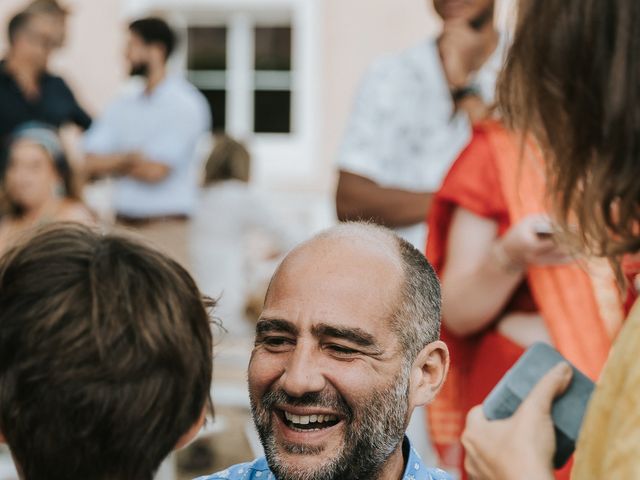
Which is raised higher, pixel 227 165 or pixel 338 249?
pixel 338 249

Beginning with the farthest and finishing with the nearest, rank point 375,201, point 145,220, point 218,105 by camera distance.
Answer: point 218,105, point 145,220, point 375,201

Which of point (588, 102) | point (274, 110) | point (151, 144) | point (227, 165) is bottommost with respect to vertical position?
point (274, 110)

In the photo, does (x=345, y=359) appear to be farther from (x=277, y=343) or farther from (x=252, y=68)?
(x=252, y=68)

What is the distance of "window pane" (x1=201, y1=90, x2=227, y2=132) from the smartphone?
27.5ft

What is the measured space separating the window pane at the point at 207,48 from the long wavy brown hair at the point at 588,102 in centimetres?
883

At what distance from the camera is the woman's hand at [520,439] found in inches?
76.9

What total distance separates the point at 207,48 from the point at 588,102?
907cm

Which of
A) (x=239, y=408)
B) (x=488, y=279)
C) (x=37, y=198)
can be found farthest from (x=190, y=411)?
(x=37, y=198)

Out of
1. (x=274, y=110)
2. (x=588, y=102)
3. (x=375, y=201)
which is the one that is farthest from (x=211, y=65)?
(x=588, y=102)

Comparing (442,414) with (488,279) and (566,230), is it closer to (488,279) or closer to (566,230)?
(488,279)

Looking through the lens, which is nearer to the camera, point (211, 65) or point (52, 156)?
point (52, 156)

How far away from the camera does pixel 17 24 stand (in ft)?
21.0

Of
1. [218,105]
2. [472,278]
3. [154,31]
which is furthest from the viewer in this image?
[218,105]

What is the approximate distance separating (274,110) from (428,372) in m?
8.24
